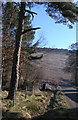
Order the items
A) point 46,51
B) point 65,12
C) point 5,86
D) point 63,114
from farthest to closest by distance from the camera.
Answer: point 46,51 → point 5,86 → point 65,12 → point 63,114

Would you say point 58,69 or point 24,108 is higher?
point 24,108

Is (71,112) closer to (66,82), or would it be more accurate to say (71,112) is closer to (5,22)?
(5,22)

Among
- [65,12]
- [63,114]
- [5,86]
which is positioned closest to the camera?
[63,114]

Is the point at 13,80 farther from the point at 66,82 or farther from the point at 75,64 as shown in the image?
the point at 66,82

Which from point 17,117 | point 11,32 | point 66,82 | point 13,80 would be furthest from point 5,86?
point 66,82

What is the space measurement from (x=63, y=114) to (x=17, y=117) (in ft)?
7.00

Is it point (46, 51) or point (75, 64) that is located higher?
point (46, 51)

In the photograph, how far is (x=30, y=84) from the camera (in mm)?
24797

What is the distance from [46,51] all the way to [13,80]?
13.4m

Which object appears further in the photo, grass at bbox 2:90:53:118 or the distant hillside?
the distant hillside

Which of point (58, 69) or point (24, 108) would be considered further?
point (58, 69)

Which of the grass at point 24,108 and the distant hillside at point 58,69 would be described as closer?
the grass at point 24,108

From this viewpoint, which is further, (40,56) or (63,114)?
(40,56)

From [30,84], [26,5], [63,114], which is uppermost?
[26,5]
